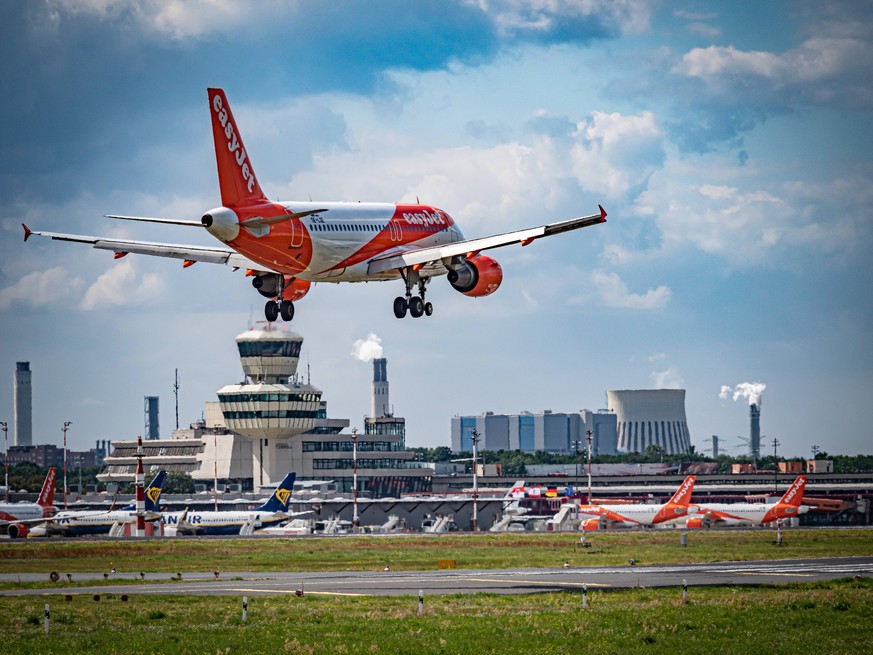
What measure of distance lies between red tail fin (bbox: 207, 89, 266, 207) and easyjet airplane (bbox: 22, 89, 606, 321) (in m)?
0.05

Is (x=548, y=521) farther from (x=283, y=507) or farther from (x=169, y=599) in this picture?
(x=169, y=599)

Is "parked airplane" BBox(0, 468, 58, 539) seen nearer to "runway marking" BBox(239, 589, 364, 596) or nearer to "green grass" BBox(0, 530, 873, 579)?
"green grass" BBox(0, 530, 873, 579)

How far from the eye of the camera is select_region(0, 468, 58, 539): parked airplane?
146500 millimetres

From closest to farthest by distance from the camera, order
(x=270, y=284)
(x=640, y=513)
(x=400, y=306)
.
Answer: (x=270, y=284) < (x=400, y=306) < (x=640, y=513)

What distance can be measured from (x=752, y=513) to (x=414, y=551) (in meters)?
66.7

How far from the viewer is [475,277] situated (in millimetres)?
67500

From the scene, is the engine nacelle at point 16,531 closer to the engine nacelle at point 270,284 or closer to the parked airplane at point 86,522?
the parked airplane at point 86,522

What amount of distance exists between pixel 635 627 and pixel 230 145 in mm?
28026

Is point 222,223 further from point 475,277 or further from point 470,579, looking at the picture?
point 470,579


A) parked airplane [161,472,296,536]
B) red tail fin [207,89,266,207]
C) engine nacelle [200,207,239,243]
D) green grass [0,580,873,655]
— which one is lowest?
parked airplane [161,472,296,536]

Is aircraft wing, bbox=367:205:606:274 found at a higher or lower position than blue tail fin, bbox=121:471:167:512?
higher

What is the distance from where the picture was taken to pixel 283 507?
176125 millimetres

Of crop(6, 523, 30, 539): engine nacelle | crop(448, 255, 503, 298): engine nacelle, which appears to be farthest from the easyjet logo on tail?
crop(6, 523, 30, 539): engine nacelle

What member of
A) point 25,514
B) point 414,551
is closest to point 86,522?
point 25,514
